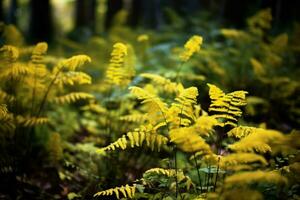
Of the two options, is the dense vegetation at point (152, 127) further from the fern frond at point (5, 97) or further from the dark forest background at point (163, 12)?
the dark forest background at point (163, 12)

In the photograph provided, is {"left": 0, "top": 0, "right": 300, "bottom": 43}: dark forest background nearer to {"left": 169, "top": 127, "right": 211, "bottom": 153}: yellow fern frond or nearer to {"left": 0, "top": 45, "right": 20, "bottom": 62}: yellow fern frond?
{"left": 0, "top": 45, "right": 20, "bottom": 62}: yellow fern frond

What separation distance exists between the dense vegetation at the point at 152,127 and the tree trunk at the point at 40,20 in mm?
4749

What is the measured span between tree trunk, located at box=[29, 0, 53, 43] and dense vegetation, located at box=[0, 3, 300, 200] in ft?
15.6

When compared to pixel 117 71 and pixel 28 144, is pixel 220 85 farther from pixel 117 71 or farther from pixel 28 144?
pixel 28 144

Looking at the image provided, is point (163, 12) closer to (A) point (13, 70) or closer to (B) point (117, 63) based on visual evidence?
(B) point (117, 63)

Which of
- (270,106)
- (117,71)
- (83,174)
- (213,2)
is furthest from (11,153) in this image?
(213,2)

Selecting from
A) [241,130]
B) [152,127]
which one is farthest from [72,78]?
[241,130]

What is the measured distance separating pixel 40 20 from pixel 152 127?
1035 centimetres

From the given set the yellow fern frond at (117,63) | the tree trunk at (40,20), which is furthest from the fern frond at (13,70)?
the tree trunk at (40,20)

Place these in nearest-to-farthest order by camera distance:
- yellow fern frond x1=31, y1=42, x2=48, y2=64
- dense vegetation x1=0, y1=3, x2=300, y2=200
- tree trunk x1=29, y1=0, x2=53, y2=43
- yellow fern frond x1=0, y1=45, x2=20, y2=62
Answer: dense vegetation x1=0, y1=3, x2=300, y2=200, yellow fern frond x1=0, y1=45, x2=20, y2=62, yellow fern frond x1=31, y1=42, x2=48, y2=64, tree trunk x1=29, y1=0, x2=53, y2=43

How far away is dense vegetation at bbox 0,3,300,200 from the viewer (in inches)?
124

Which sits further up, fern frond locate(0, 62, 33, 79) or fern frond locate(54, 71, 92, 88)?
fern frond locate(0, 62, 33, 79)

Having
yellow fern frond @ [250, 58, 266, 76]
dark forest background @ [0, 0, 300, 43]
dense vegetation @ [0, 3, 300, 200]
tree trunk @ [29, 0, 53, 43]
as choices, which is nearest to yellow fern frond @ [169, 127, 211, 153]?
dense vegetation @ [0, 3, 300, 200]

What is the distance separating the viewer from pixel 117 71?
14.6ft
